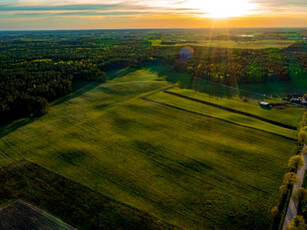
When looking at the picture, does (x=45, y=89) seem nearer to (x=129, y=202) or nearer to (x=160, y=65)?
(x=129, y=202)

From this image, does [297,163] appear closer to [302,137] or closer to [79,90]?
[302,137]

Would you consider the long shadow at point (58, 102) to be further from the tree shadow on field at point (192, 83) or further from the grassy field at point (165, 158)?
the tree shadow on field at point (192, 83)

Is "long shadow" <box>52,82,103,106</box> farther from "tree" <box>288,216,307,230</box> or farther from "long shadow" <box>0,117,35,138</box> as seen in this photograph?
"tree" <box>288,216,307,230</box>

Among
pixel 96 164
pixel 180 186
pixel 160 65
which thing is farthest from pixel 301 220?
pixel 160 65

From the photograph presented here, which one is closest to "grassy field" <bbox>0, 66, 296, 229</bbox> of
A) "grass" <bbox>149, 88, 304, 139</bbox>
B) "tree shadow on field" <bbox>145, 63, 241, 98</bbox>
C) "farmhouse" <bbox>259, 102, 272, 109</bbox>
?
"grass" <bbox>149, 88, 304, 139</bbox>

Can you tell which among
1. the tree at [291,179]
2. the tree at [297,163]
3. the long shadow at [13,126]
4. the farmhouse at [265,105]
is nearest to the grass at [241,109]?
the farmhouse at [265,105]

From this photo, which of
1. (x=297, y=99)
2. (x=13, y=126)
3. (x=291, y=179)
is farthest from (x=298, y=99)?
(x=13, y=126)
